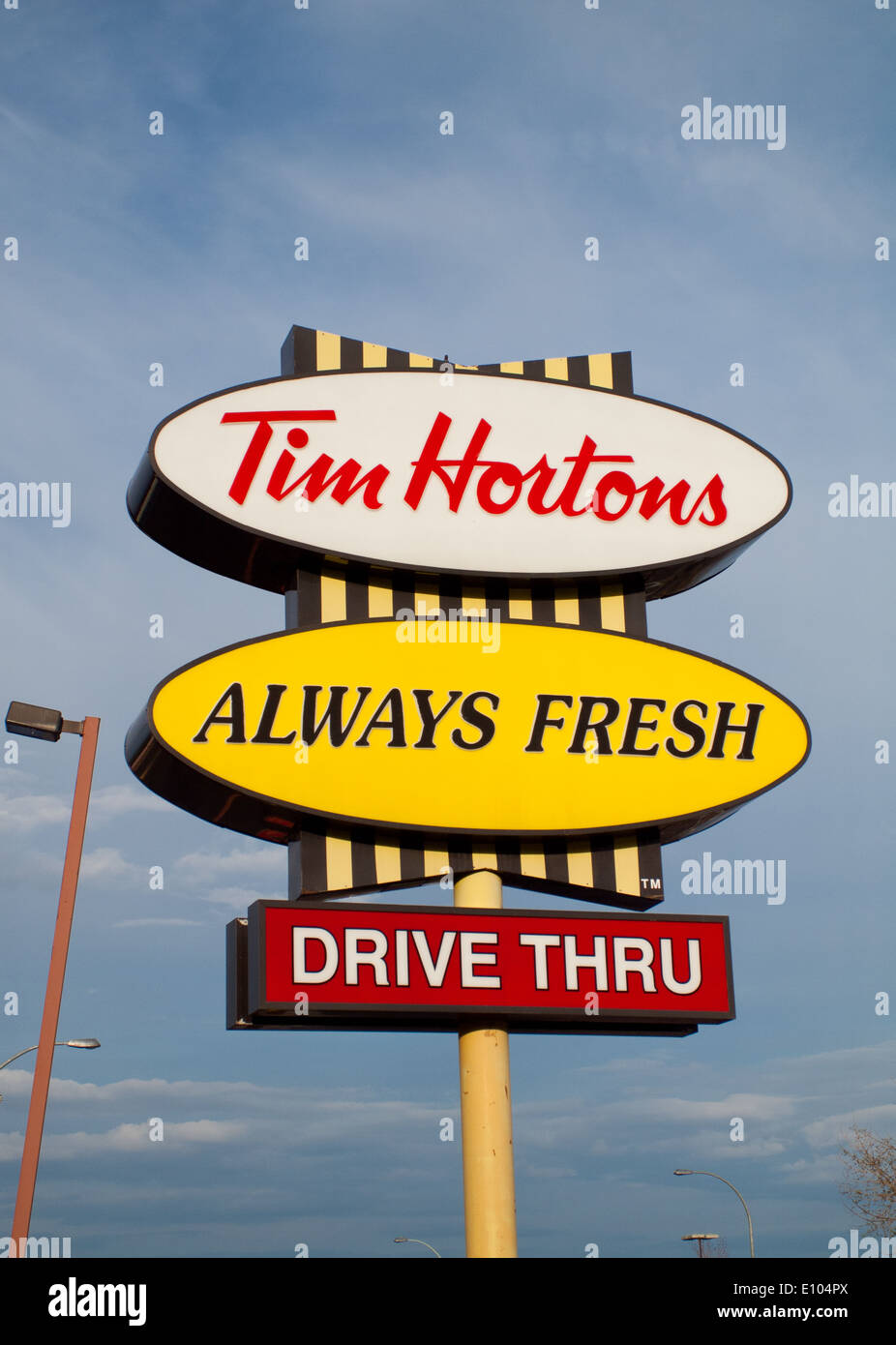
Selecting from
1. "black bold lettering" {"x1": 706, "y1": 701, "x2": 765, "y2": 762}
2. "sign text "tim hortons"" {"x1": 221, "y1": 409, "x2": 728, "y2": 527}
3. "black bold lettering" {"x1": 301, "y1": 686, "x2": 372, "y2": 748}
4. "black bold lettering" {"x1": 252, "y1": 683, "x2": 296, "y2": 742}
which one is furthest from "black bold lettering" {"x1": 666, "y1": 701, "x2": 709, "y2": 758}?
"black bold lettering" {"x1": 252, "y1": 683, "x2": 296, "y2": 742}

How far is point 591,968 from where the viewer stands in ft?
45.1

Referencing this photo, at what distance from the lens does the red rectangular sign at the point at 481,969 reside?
1301cm

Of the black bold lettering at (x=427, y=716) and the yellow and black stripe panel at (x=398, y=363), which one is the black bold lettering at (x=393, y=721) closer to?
the black bold lettering at (x=427, y=716)

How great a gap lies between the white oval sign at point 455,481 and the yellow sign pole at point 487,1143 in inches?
154

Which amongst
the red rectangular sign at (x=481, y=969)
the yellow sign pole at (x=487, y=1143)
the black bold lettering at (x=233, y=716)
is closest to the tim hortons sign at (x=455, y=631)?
the black bold lettering at (x=233, y=716)

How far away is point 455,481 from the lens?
15.3 m

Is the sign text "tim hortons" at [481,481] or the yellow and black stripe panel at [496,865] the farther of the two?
the sign text "tim hortons" at [481,481]

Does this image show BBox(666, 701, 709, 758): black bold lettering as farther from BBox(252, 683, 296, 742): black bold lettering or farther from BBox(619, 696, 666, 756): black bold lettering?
BBox(252, 683, 296, 742): black bold lettering

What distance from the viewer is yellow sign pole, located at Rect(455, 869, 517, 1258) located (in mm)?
13102

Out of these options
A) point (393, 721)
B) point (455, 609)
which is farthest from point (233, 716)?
point (455, 609)
